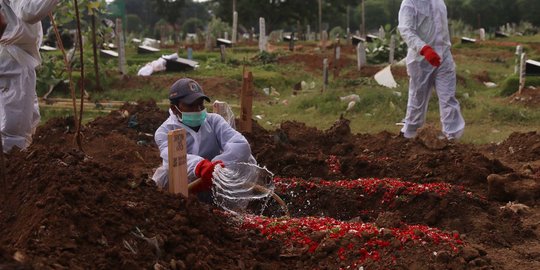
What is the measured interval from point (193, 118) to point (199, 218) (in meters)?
1.13

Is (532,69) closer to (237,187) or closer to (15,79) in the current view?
(15,79)

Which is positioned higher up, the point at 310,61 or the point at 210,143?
the point at 210,143

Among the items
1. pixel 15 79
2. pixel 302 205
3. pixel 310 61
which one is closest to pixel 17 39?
pixel 15 79

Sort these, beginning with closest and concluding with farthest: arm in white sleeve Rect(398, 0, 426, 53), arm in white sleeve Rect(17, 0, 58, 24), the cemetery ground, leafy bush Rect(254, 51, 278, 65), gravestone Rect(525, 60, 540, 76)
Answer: the cemetery ground, arm in white sleeve Rect(17, 0, 58, 24), arm in white sleeve Rect(398, 0, 426, 53), gravestone Rect(525, 60, 540, 76), leafy bush Rect(254, 51, 278, 65)

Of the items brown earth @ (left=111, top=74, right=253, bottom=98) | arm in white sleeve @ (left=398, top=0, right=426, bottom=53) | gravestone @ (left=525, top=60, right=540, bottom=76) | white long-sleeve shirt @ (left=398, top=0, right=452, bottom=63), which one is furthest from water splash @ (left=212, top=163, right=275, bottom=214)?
brown earth @ (left=111, top=74, right=253, bottom=98)

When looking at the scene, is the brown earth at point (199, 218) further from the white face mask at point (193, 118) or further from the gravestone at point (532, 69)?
the gravestone at point (532, 69)

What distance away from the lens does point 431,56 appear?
8.62 metres

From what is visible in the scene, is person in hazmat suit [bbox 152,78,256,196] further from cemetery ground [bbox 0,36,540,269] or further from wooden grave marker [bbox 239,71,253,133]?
wooden grave marker [bbox 239,71,253,133]

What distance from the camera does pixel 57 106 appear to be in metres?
12.4

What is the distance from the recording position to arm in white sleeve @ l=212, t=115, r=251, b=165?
192 inches

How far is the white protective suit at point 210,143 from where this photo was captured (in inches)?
191

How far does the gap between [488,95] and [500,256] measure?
987 cm

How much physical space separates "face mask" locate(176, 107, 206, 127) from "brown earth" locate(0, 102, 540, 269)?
549mm

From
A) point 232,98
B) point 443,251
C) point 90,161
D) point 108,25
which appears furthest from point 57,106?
point 443,251
